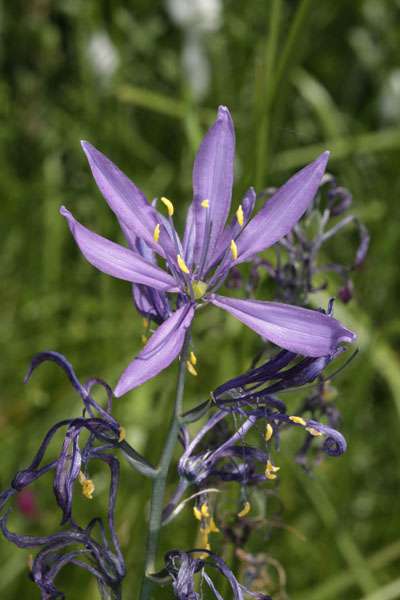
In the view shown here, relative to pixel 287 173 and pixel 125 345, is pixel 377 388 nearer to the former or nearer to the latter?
pixel 125 345

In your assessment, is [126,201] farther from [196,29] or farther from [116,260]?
[196,29]

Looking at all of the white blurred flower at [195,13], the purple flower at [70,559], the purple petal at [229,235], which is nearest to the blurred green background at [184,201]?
the white blurred flower at [195,13]

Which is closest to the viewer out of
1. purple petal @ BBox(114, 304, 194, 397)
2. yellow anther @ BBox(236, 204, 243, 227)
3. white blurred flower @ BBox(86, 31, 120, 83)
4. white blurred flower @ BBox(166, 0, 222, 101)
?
purple petal @ BBox(114, 304, 194, 397)

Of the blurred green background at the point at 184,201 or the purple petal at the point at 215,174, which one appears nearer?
the purple petal at the point at 215,174

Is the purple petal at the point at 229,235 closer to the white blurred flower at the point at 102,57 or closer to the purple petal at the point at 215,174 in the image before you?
the purple petal at the point at 215,174

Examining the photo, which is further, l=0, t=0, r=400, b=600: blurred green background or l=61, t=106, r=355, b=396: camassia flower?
l=0, t=0, r=400, b=600: blurred green background

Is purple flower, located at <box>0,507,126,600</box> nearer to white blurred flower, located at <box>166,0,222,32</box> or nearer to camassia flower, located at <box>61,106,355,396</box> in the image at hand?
camassia flower, located at <box>61,106,355,396</box>

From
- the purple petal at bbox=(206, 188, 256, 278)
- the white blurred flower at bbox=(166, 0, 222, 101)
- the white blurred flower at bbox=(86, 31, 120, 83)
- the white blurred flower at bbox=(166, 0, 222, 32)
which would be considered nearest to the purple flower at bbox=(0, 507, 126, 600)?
the purple petal at bbox=(206, 188, 256, 278)
